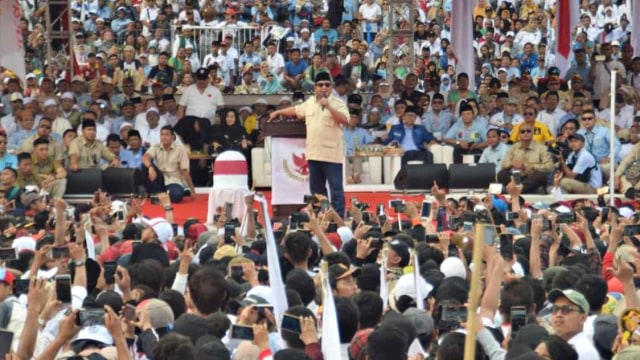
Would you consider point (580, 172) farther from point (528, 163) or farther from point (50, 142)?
point (50, 142)

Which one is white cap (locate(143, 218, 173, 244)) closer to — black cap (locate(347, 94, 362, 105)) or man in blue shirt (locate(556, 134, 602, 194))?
man in blue shirt (locate(556, 134, 602, 194))

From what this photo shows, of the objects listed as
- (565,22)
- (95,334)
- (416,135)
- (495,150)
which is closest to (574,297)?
(95,334)

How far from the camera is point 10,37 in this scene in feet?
75.0

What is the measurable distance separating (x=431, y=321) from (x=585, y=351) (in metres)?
0.95

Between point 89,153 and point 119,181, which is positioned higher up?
point 89,153

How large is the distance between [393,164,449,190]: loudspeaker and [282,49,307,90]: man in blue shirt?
5.13 meters

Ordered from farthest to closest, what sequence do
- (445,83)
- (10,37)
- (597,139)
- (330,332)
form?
(445,83)
(10,37)
(597,139)
(330,332)

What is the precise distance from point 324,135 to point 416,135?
5304 millimetres

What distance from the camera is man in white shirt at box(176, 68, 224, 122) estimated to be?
2317 centimetres

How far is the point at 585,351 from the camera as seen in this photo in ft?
25.5

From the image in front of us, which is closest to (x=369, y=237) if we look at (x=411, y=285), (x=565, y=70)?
(x=411, y=285)

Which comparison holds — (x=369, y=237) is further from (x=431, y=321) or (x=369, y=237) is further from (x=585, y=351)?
(x=585, y=351)

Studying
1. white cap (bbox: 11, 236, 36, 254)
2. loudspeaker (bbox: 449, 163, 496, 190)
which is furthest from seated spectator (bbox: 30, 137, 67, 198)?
white cap (bbox: 11, 236, 36, 254)

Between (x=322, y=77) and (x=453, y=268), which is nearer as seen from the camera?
(x=453, y=268)
